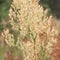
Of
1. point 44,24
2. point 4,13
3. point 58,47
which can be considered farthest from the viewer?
point 4,13

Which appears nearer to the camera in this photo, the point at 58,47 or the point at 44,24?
the point at 44,24

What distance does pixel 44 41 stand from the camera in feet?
10.5

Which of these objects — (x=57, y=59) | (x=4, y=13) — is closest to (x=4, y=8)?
(x=4, y=13)

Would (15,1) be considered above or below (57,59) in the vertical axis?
above

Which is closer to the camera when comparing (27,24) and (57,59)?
(27,24)

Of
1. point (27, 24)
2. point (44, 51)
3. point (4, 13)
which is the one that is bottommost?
point (4, 13)

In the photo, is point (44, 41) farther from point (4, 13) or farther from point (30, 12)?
point (4, 13)

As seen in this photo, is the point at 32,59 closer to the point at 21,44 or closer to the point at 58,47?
the point at 21,44

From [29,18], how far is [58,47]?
0.59 m

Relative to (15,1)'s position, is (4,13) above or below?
below

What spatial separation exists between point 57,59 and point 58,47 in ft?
0.36

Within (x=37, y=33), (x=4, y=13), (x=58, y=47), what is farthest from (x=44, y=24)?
(x=4, y=13)

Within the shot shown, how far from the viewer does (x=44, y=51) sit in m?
3.24

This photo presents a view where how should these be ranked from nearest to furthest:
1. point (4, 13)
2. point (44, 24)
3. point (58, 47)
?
point (44, 24)
point (58, 47)
point (4, 13)
